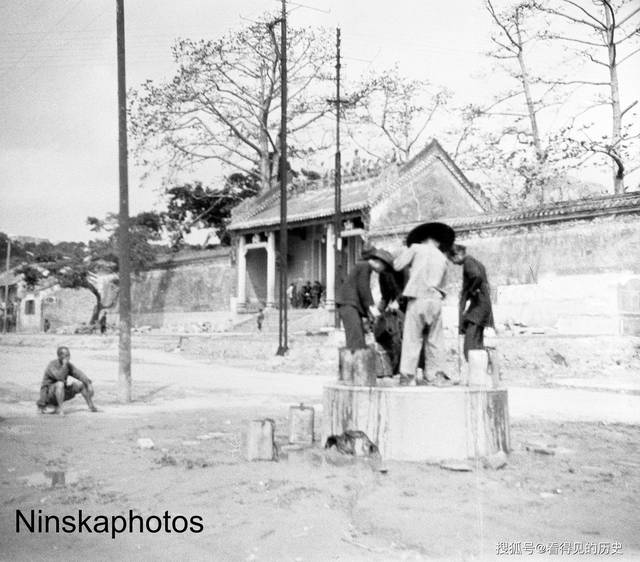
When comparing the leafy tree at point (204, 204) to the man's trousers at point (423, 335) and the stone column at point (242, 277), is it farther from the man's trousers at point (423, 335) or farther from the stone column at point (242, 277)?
the man's trousers at point (423, 335)

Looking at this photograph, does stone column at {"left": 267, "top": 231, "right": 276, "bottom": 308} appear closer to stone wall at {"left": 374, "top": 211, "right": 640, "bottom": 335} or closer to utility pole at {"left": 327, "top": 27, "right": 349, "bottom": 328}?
utility pole at {"left": 327, "top": 27, "right": 349, "bottom": 328}

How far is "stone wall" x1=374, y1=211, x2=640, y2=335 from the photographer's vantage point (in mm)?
15156

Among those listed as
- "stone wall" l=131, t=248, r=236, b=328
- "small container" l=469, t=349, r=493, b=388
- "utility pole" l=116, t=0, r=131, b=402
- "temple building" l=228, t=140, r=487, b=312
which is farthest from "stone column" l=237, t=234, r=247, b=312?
"small container" l=469, t=349, r=493, b=388


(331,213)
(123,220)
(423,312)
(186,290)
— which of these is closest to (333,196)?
(331,213)

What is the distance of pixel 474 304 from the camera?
330 inches

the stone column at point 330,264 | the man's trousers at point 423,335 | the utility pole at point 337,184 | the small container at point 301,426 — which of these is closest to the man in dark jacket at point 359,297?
the man's trousers at point 423,335

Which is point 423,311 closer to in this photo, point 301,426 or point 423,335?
point 423,335

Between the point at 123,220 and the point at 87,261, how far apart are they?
19165 millimetres

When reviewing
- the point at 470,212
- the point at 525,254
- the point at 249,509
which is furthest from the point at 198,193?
the point at 249,509

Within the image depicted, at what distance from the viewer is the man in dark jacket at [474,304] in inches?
320

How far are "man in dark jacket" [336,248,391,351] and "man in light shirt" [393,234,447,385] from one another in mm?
314

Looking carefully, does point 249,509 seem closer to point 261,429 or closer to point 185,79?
point 261,429

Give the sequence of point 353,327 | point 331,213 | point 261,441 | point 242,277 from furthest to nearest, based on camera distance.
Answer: point 242,277 < point 331,213 < point 353,327 < point 261,441

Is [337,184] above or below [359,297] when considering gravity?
above
